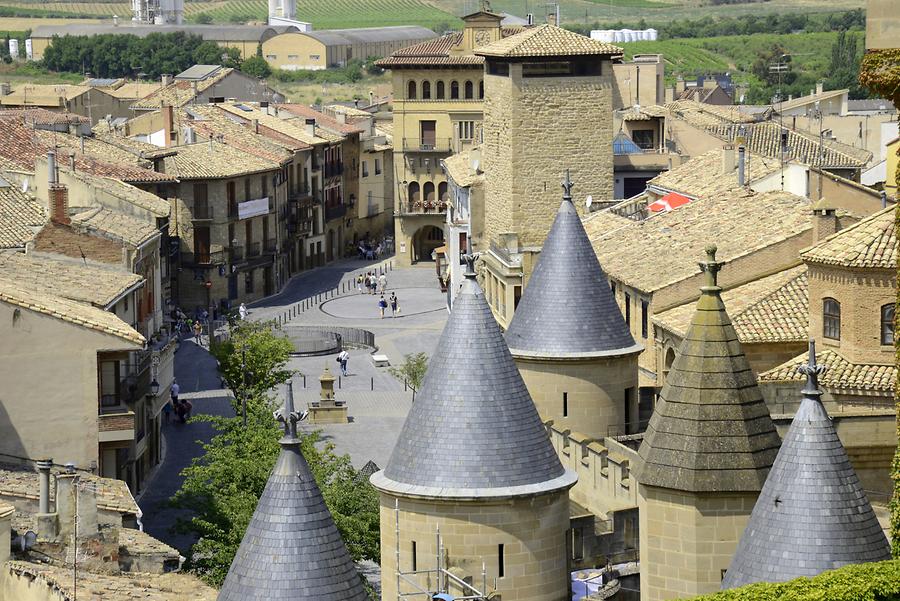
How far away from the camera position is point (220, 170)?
96750 mm

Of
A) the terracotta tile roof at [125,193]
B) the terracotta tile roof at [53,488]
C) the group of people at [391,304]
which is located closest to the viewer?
the terracotta tile roof at [53,488]

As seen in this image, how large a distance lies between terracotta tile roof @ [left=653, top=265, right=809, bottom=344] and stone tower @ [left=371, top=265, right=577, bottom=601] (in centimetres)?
2044

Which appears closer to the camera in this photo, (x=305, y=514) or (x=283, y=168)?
(x=305, y=514)

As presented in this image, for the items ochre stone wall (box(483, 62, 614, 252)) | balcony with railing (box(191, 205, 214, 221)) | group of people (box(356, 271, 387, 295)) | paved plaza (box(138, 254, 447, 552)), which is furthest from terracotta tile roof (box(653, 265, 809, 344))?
group of people (box(356, 271, 387, 295))

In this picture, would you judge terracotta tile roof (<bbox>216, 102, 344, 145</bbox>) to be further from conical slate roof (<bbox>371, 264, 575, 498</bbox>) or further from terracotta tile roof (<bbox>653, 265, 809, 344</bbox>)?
conical slate roof (<bbox>371, 264, 575, 498</bbox>)

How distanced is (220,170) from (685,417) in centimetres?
7253

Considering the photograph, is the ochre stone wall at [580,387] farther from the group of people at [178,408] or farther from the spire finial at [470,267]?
the group of people at [178,408]

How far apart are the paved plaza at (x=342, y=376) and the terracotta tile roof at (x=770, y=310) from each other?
11.1 m

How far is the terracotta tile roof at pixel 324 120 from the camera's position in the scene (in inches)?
4850

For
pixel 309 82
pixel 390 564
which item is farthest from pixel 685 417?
pixel 309 82

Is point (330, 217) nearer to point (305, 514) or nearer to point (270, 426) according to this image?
point (270, 426)

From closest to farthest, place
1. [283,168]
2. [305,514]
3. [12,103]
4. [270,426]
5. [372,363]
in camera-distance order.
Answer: [305,514] < [270,426] < [372,363] < [283,168] < [12,103]

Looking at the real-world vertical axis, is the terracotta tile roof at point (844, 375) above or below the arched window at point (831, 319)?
below

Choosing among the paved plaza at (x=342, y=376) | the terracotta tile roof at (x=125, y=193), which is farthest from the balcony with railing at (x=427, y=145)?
the terracotta tile roof at (x=125, y=193)
